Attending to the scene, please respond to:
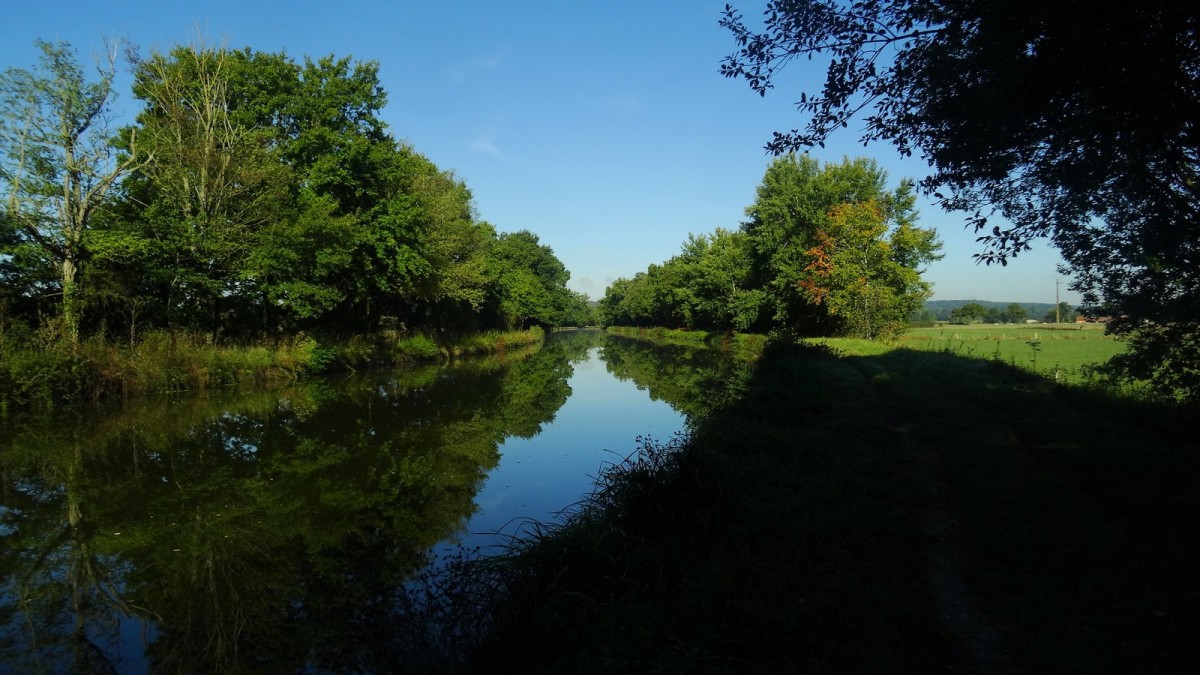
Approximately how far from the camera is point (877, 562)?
5.07 m

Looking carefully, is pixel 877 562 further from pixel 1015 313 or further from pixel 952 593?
pixel 1015 313

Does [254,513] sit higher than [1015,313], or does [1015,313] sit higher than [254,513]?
[1015,313]

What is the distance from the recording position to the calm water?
4.62 metres

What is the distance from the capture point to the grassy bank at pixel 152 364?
14078mm

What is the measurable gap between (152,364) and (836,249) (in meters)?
31.3

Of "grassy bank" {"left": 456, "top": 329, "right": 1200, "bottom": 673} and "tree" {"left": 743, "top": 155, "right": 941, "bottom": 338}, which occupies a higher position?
"tree" {"left": 743, "top": 155, "right": 941, "bottom": 338}

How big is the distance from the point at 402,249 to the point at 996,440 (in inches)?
927

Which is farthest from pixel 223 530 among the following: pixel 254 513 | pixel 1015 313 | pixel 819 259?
pixel 1015 313

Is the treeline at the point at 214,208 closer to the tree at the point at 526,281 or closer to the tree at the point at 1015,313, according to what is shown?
the tree at the point at 526,281

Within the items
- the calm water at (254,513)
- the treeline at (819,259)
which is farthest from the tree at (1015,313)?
the calm water at (254,513)

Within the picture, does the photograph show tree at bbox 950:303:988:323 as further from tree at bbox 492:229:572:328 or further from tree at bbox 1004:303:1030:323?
tree at bbox 492:229:572:328

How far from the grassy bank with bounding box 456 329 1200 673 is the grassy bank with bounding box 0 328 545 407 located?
15.1 meters

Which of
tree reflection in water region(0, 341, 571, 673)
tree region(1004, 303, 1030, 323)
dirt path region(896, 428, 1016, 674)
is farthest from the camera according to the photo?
tree region(1004, 303, 1030, 323)

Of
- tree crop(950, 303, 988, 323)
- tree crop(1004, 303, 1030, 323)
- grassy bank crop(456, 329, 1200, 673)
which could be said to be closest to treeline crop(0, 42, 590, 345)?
grassy bank crop(456, 329, 1200, 673)
